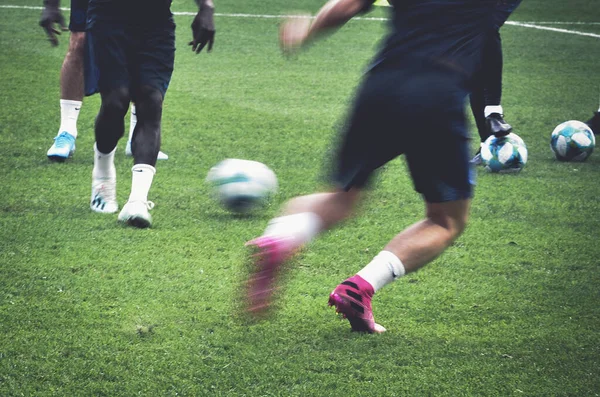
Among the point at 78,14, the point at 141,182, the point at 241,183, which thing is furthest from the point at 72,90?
the point at 241,183

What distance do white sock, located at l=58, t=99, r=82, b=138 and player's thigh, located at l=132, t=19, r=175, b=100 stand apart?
1.66 metres

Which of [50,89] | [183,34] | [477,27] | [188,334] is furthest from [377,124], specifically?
[183,34]

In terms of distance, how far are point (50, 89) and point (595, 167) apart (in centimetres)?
524

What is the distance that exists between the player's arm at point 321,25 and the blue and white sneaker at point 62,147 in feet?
12.2

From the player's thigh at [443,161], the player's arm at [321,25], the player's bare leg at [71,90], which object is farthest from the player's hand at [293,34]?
the player's bare leg at [71,90]

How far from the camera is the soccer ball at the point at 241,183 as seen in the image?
15.9 ft

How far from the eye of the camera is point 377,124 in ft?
10.0

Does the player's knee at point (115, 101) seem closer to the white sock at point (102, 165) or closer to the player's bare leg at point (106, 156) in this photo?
the player's bare leg at point (106, 156)

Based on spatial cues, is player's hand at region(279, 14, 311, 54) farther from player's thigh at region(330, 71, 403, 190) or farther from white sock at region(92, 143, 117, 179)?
white sock at region(92, 143, 117, 179)

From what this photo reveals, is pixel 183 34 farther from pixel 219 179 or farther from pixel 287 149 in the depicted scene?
pixel 219 179

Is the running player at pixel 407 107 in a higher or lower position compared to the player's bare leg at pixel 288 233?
higher

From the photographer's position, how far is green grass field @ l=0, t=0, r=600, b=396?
3230 millimetres

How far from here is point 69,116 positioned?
670 cm

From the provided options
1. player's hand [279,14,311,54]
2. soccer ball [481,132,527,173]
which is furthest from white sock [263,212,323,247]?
soccer ball [481,132,527,173]
